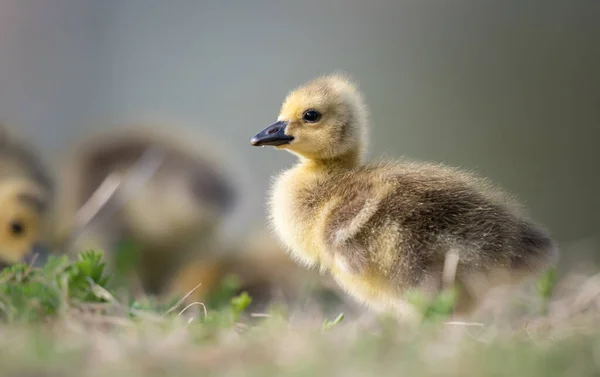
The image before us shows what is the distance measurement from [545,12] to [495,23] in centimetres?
32

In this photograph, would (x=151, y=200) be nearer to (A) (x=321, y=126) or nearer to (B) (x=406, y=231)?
(A) (x=321, y=126)

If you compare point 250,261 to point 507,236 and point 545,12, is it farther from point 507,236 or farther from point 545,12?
point 545,12

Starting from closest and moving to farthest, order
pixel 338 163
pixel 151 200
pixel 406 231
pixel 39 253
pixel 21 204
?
pixel 406 231, pixel 338 163, pixel 39 253, pixel 21 204, pixel 151 200

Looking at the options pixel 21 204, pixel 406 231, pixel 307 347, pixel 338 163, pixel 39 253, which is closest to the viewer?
pixel 307 347

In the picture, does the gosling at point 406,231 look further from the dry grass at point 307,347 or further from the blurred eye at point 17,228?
the blurred eye at point 17,228

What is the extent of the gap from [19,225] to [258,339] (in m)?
1.77

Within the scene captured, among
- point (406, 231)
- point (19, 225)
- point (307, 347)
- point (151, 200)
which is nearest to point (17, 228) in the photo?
→ point (19, 225)

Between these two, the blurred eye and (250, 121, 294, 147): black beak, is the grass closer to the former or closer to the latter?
(250, 121, 294, 147): black beak

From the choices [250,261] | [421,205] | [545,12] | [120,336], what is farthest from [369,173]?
[545,12]

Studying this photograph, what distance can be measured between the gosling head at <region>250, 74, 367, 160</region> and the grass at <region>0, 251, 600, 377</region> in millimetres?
399

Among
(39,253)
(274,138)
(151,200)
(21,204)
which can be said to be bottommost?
(39,253)

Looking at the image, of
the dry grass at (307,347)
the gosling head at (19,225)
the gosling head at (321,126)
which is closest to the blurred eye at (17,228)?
the gosling head at (19,225)

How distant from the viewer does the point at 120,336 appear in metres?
1.09

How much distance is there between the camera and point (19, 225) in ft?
8.68
